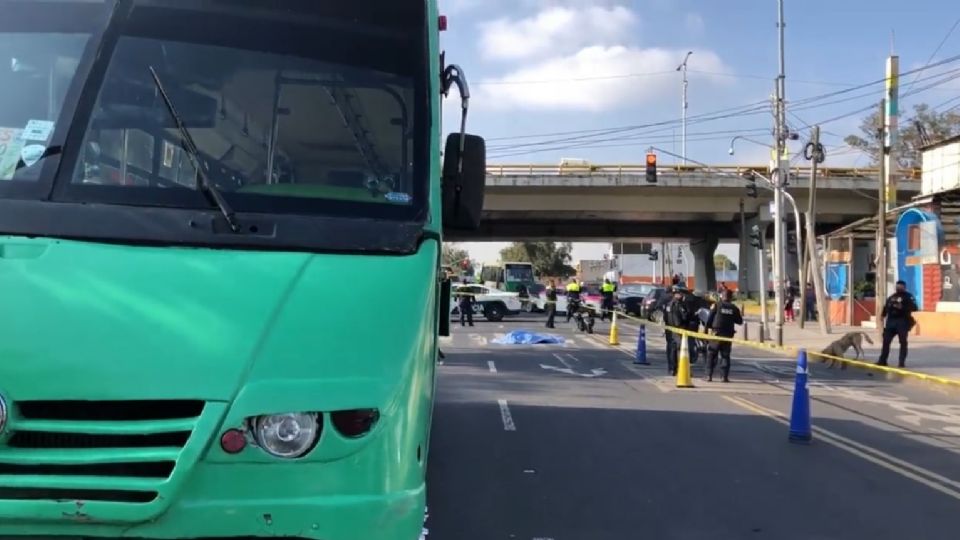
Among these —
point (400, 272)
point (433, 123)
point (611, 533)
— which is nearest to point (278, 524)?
point (400, 272)

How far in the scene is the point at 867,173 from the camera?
49.1m

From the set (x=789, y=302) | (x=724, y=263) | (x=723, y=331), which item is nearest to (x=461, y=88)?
(x=723, y=331)

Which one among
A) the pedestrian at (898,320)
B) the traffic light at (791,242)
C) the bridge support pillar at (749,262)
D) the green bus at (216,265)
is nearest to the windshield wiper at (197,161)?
the green bus at (216,265)

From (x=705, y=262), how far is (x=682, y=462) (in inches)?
2356

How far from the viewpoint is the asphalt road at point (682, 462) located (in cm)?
649

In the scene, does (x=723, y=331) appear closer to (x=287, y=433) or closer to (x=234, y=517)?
(x=287, y=433)

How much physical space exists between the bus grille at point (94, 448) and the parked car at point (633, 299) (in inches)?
1647

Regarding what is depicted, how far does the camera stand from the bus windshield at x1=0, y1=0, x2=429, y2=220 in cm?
377

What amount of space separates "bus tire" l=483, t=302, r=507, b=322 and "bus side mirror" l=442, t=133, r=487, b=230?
106 ft

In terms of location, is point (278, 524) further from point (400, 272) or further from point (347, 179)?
point (347, 179)

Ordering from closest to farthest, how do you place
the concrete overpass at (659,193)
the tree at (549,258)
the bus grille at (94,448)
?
the bus grille at (94,448) → the concrete overpass at (659,193) → the tree at (549,258)

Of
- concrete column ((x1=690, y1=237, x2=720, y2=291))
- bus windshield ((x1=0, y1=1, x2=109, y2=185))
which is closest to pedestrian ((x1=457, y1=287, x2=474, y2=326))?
bus windshield ((x1=0, y1=1, x2=109, y2=185))

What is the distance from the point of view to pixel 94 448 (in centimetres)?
300

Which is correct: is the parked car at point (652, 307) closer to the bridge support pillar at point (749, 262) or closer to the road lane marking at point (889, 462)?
the bridge support pillar at point (749, 262)
